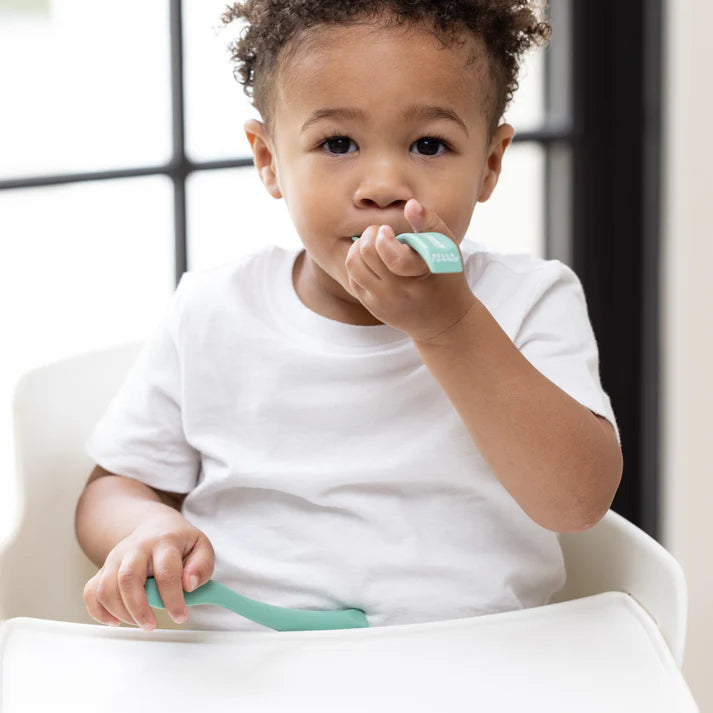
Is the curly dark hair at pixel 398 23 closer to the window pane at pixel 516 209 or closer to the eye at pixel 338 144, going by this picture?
the eye at pixel 338 144

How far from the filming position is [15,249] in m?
1.35

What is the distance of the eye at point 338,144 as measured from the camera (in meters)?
0.84

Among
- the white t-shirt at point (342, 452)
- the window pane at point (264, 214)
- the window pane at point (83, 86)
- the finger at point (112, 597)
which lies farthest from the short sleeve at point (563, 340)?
the window pane at point (83, 86)

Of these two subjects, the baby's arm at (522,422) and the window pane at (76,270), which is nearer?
the baby's arm at (522,422)

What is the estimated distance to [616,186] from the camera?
62.7 inches

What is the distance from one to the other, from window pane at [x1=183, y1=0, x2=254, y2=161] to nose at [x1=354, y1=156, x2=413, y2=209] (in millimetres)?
560

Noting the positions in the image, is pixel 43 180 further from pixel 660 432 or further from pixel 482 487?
pixel 660 432

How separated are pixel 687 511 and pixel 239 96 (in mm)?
817

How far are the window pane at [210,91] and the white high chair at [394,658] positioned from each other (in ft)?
2.11

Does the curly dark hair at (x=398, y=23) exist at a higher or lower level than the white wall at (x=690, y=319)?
higher

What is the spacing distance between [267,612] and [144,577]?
0.10m

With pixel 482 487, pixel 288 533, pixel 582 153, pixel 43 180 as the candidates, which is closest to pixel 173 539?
pixel 288 533

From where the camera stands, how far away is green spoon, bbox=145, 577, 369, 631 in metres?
0.79

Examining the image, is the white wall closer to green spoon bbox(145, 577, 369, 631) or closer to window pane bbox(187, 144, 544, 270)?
window pane bbox(187, 144, 544, 270)
